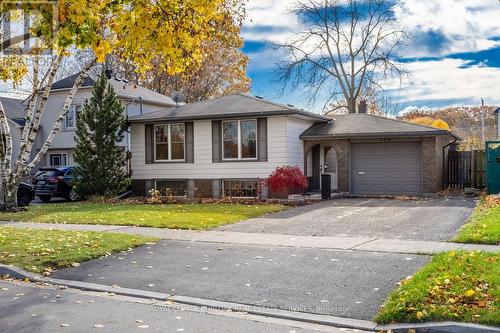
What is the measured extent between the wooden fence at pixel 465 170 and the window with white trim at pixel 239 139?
31.5 ft

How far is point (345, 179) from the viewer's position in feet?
79.6

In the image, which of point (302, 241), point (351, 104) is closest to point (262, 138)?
point (302, 241)

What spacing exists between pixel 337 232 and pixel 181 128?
1430cm

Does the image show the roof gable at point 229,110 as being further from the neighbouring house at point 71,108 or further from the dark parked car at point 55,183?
the neighbouring house at point 71,108

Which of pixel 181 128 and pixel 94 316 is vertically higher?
pixel 181 128

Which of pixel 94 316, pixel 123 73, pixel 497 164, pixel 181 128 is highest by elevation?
pixel 123 73

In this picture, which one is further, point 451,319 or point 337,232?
point 337,232

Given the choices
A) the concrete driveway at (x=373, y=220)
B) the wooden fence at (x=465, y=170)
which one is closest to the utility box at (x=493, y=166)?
the concrete driveway at (x=373, y=220)

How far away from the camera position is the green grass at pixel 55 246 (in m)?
9.67

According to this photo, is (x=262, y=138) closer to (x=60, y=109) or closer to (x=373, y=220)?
(x=373, y=220)

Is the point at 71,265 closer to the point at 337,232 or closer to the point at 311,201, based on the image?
the point at 337,232

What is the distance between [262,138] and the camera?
23.5 meters

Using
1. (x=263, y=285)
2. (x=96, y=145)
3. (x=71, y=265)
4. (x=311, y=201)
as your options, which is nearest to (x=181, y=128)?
(x=96, y=145)

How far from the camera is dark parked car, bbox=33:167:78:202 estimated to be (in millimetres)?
24984
